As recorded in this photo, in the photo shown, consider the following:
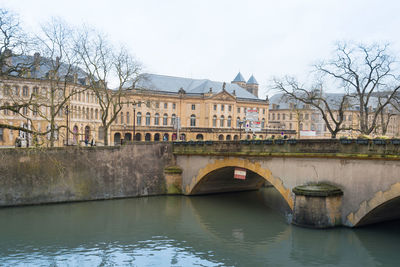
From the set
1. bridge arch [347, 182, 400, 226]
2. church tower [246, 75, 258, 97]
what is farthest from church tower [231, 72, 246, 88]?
bridge arch [347, 182, 400, 226]

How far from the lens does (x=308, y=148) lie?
23.6 m

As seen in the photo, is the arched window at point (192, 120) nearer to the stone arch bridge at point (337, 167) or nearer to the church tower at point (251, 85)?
the church tower at point (251, 85)

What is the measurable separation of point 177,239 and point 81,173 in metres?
13.0

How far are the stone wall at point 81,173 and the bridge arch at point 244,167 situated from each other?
308 cm

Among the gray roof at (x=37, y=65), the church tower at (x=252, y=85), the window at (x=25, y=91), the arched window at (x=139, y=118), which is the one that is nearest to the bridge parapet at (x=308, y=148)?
the gray roof at (x=37, y=65)

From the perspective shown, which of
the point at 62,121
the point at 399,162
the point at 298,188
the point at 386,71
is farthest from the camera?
the point at 62,121

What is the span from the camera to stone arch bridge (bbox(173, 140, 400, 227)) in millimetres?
19828

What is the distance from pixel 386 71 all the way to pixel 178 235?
71.0 ft

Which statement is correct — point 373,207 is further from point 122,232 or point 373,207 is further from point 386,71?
point 386,71

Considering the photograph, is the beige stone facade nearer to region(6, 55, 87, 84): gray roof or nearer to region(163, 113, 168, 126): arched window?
region(163, 113, 168, 126): arched window

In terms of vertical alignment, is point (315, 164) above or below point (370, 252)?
above

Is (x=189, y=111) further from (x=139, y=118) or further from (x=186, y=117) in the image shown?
(x=139, y=118)

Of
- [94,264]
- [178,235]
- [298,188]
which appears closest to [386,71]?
[298,188]

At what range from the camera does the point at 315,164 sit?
23.3 metres
